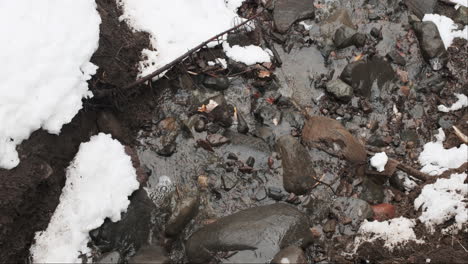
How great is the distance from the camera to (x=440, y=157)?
4.62m

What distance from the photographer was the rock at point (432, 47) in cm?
528

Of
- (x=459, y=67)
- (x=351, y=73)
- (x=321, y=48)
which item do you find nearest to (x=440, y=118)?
(x=459, y=67)

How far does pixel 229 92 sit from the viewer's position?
4926 millimetres

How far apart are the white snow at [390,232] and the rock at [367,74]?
1647 millimetres

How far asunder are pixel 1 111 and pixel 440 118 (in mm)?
4859

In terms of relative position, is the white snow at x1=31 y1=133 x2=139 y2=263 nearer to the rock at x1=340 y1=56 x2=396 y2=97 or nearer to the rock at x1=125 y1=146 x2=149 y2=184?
the rock at x1=125 y1=146 x2=149 y2=184

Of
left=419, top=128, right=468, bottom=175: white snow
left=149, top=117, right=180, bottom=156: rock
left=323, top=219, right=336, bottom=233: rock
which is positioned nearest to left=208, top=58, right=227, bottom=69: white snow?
left=149, top=117, right=180, bottom=156: rock

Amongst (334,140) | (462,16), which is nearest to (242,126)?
(334,140)

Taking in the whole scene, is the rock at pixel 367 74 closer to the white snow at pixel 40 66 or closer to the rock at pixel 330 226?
the rock at pixel 330 226

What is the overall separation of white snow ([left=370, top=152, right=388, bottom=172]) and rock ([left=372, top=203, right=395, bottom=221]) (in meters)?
0.41

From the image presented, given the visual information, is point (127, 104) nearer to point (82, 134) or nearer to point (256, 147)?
point (82, 134)

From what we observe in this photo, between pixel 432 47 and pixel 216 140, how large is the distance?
3133 mm

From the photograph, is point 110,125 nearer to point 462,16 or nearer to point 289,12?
point 289,12

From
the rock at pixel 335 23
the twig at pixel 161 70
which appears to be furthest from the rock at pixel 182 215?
the rock at pixel 335 23
